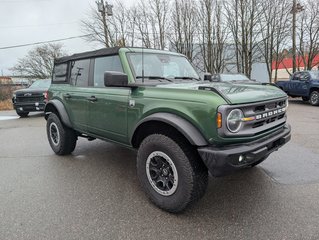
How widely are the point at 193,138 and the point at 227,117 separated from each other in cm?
39

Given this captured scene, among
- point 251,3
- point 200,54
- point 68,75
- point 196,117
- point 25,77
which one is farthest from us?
point 25,77

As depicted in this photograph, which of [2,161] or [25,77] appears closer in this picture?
[2,161]

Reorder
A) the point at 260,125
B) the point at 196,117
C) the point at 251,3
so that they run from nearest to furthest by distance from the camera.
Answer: the point at 196,117
the point at 260,125
the point at 251,3

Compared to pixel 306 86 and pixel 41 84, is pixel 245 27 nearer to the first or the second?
pixel 306 86

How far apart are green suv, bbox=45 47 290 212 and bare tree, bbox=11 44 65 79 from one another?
3789 cm

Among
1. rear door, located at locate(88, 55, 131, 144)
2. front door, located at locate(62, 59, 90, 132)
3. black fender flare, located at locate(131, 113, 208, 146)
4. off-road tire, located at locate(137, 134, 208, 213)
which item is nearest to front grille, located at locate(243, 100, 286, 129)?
black fender flare, located at locate(131, 113, 208, 146)

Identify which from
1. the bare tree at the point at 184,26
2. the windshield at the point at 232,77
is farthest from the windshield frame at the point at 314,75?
the bare tree at the point at 184,26

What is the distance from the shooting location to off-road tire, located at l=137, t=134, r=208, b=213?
2.66 m

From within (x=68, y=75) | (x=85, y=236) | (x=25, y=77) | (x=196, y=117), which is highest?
(x=25, y=77)

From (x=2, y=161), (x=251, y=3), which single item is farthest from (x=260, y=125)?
(x=251, y=3)

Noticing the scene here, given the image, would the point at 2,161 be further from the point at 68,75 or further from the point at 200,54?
the point at 200,54

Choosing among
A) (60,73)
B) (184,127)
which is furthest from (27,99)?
(184,127)

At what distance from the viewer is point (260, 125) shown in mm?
2822

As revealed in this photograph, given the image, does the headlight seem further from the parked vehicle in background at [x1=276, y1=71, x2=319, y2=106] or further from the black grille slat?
the parked vehicle in background at [x1=276, y1=71, x2=319, y2=106]
